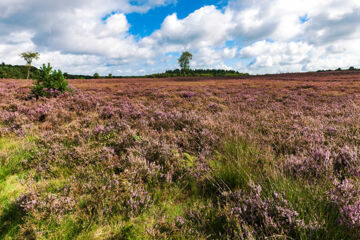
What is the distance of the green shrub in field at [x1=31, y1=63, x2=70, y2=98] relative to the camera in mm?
9984

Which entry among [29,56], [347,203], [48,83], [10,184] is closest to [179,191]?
[347,203]

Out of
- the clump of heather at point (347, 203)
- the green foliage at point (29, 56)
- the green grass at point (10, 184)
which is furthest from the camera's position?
the green foliage at point (29, 56)

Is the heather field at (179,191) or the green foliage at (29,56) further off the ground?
the green foliage at (29,56)

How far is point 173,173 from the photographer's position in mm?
2840

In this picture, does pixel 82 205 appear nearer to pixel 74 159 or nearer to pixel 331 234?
pixel 74 159

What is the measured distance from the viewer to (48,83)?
10406 millimetres

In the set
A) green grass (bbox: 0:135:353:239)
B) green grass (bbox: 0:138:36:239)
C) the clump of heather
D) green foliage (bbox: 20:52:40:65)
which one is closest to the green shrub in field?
green grass (bbox: 0:138:36:239)

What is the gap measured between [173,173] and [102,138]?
8.34 feet

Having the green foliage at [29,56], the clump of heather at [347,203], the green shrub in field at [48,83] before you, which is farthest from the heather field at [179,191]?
the green foliage at [29,56]

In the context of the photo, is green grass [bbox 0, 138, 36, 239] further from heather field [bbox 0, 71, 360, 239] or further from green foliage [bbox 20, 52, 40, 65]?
green foliage [bbox 20, 52, 40, 65]

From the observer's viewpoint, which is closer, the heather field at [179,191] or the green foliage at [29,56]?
the heather field at [179,191]

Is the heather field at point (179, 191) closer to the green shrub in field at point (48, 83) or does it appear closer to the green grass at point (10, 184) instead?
the green grass at point (10, 184)

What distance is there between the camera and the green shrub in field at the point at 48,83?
32.8 ft

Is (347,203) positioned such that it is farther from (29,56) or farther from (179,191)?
(29,56)
